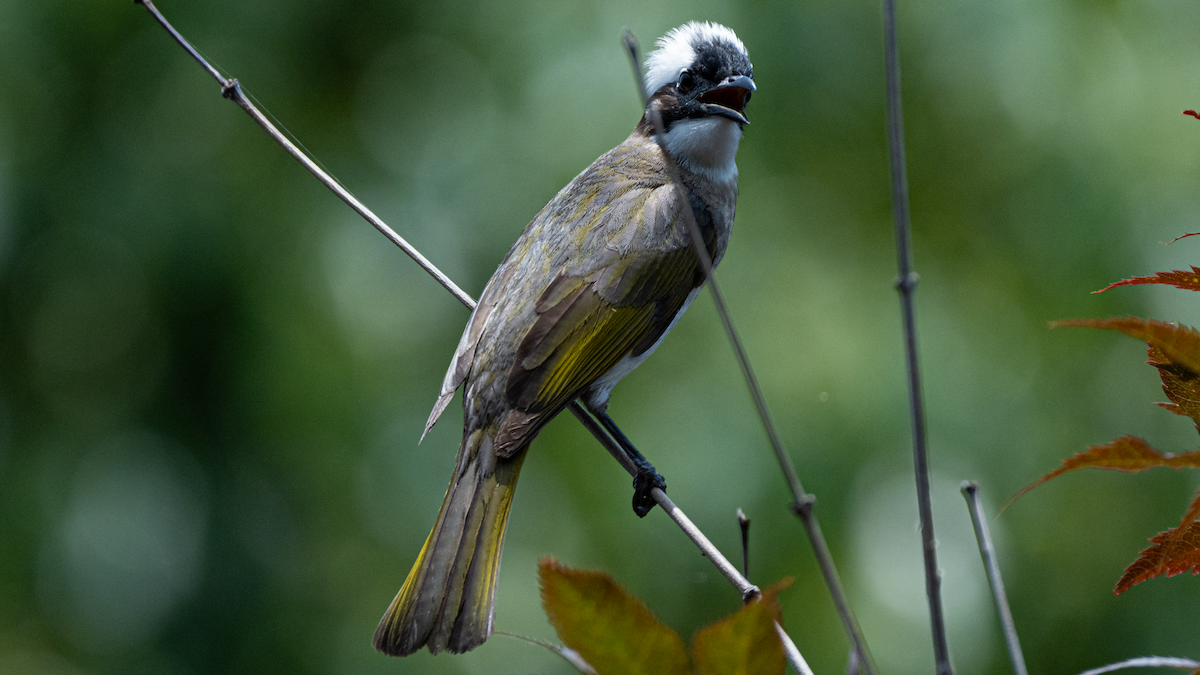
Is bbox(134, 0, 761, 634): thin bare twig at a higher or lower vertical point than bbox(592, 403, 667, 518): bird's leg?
higher

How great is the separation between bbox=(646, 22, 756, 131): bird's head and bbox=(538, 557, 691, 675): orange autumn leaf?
6.27 ft

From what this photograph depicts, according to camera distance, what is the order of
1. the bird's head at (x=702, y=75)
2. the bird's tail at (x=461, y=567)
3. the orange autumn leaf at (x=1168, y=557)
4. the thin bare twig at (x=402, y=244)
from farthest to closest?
the bird's head at (x=702, y=75)
the bird's tail at (x=461, y=567)
the thin bare twig at (x=402, y=244)
the orange autumn leaf at (x=1168, y=557)

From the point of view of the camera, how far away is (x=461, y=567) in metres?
2.01

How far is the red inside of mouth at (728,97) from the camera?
268 centimetres

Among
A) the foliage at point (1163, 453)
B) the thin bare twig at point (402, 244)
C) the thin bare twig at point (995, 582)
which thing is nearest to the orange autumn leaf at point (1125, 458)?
the foliage at point (1163, 453)

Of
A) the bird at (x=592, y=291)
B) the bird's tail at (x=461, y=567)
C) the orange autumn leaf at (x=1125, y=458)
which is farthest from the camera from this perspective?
the bird at (x=592, y=291)

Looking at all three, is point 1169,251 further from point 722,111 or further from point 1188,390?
point 1188,390

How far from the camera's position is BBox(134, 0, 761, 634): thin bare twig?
1.34 m

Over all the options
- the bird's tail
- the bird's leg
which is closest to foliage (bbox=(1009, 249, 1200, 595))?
the bird's tail

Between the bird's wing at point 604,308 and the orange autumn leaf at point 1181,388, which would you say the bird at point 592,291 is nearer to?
the bird's wing at point 604,308

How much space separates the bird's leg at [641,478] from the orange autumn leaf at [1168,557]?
134 cm

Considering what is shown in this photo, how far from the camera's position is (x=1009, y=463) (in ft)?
14.2

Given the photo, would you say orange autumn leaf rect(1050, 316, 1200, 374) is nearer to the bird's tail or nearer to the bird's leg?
the bird's tail

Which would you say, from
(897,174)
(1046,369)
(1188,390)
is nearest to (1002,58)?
(1046,369)
